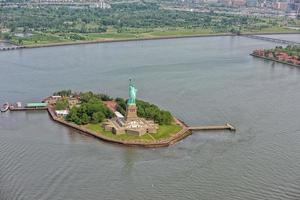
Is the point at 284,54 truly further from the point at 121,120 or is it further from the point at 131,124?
the point at 131,124

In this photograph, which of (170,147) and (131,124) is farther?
(131,124)

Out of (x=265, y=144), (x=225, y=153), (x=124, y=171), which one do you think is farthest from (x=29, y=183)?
(x=265, y=144)

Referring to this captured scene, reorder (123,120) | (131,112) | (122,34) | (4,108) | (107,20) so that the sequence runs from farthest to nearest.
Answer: (107,20)
(122,34)
(4,108)
(123,120)
(131,112)

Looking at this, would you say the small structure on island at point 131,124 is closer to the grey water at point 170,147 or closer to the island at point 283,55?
the grey water at point 170,147

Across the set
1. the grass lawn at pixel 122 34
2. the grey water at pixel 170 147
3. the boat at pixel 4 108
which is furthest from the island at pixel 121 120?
the grass lawn at pixel 122 34

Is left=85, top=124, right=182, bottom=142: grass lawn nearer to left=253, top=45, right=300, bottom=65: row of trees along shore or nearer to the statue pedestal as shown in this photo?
the statue pedestal

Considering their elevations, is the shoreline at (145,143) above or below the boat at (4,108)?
below

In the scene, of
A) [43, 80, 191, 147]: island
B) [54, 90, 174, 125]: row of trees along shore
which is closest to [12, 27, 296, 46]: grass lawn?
[43, 80, 191, 147]: island

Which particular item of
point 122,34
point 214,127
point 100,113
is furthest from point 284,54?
point 100,113
